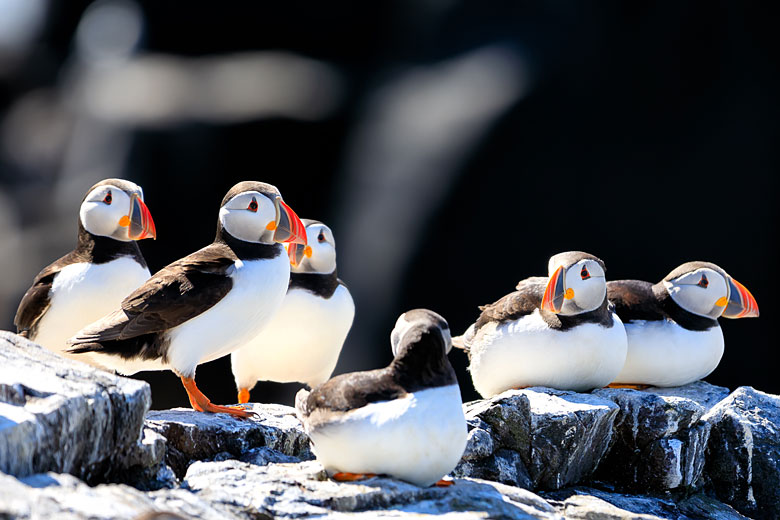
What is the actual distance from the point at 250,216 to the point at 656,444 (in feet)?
7.39

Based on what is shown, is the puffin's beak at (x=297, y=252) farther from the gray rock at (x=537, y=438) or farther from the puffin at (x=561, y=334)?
the gray rock at (x=537, y=438)

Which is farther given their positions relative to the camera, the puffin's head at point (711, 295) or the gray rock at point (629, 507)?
the puffin's head at point (711, 295)

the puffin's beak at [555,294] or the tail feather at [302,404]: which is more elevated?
the puffin's beak at [555,294]

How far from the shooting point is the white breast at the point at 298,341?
18.1ft

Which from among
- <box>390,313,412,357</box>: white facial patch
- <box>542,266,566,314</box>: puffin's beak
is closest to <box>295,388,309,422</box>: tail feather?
<box>390,313,412,357</box>: white facial patch

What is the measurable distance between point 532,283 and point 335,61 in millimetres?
5660

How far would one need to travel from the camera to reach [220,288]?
4250 mm

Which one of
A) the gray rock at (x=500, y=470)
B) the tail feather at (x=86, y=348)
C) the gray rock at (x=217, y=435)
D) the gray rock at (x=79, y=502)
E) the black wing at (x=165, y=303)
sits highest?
the black wing at (x=165, y=303)

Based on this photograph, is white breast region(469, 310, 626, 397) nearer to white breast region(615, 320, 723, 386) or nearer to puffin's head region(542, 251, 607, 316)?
puffin's head region(542, 251, 607, 316)

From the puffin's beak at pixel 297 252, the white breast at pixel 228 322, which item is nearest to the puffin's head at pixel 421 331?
the white breast at pixel 228 322

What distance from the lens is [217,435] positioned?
161 inches

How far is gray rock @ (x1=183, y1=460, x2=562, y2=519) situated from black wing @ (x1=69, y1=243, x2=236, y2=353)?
0.97 metres

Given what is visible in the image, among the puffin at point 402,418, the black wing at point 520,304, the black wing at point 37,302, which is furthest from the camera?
the black wing at point 37,302

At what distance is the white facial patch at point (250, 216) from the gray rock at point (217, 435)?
0.87 meters
